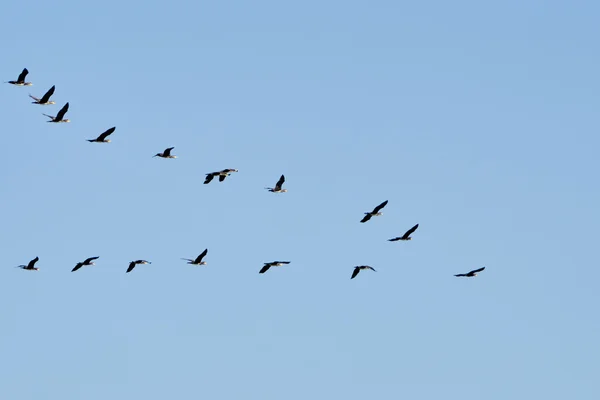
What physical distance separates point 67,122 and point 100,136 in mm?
3842

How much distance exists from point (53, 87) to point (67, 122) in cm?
478

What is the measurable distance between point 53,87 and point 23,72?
4.42m

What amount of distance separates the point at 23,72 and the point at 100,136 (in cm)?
1059

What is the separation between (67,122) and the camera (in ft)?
656

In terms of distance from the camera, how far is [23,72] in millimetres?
199000

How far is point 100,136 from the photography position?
19975 cm

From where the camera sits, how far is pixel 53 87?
197 metres

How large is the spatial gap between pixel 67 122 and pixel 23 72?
7033 mm
